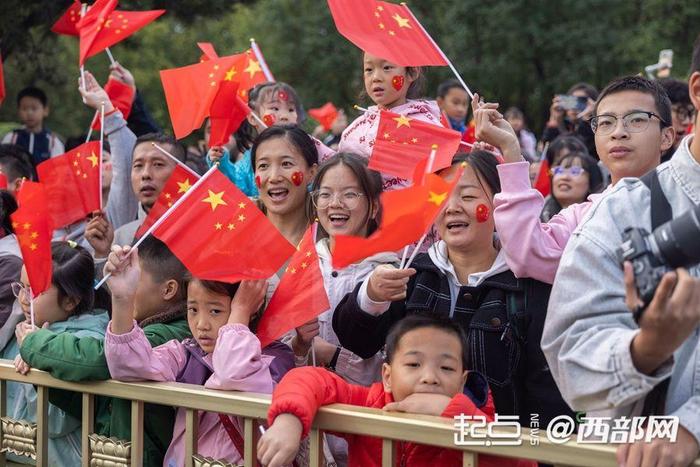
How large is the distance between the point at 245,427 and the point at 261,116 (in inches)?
134

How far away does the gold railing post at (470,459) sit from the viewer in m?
2.93

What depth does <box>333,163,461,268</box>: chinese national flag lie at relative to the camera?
3.36 metres

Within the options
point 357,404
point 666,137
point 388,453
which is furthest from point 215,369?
point 666,137

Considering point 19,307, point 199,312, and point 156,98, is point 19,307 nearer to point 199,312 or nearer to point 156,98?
point 199,312

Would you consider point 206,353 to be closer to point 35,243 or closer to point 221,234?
point 221,234

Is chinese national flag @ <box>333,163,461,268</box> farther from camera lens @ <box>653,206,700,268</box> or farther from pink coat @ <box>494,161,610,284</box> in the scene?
camera lens @ <box>653,206,700,268</box>

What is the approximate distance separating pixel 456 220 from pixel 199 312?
101 centimetres

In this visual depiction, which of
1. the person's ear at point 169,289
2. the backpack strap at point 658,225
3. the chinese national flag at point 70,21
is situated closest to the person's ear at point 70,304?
the person's ear at point 169,289

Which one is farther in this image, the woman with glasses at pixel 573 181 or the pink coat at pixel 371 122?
the woman with glasses at pixel 573 181

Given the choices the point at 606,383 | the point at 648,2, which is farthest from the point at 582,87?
the point at 648,2

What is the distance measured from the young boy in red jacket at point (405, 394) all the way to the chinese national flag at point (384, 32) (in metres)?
1.79

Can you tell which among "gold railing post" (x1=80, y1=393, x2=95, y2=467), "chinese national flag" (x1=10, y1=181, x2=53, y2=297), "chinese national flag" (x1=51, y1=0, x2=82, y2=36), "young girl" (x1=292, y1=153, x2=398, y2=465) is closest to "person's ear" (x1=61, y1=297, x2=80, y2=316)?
"chinese national flag" (x1=10, y1=181, x2=53, y2=297)

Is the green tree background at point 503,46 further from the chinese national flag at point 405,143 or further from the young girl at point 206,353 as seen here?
the young girl at point 206,353

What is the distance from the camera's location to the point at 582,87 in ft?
29.5
